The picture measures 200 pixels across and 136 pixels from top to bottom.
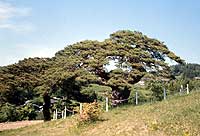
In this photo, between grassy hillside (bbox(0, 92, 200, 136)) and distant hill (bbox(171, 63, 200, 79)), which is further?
distant hill (bbox(171, 63, 200, 79))

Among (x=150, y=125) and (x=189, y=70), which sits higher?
(x=189, y=70)

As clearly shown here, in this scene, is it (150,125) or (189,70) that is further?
(189,70)

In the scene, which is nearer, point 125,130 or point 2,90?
point 125,130

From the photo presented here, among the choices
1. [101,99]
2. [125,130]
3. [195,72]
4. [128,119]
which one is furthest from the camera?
[195,72]

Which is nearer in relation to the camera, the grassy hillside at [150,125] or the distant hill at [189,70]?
the grassy hillside at [150,125]

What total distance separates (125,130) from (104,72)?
20.1 meters

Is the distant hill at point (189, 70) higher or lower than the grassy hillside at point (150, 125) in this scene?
higher

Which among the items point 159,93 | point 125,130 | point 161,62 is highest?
point 161,62

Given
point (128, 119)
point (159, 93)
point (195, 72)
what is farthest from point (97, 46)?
point (195, 72)

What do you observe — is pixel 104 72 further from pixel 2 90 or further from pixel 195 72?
pixel 195 72

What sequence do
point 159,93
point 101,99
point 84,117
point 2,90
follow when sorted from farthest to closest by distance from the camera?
point 101,99 < point 159,93 < point 2,90 < point 84,117

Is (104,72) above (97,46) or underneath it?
underneath

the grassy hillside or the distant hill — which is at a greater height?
the distant hill

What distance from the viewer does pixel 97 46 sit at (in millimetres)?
40562
